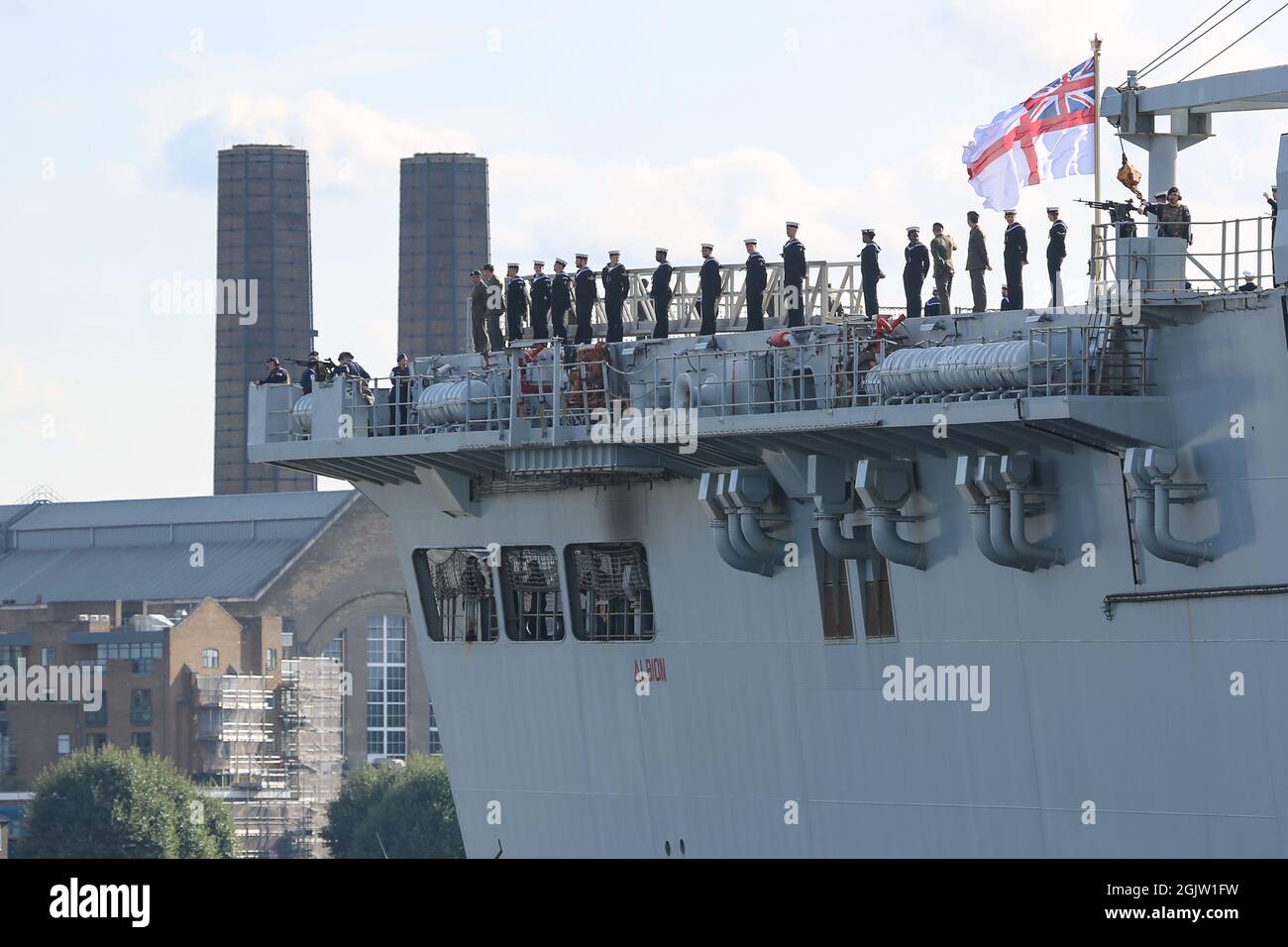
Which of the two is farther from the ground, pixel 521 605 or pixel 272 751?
pixel 521 605

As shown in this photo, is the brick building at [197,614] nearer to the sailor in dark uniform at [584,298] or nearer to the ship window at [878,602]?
the sailor in dark uniform at [584,298]

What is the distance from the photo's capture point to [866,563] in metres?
31.1

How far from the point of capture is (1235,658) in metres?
26.6

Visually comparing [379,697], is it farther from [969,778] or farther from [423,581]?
[969,778]

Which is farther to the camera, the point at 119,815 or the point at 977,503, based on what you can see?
the point at 119,815

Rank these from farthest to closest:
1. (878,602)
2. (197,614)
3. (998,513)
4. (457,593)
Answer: (197,614) → (457,593) → (878,602) → (998,513)

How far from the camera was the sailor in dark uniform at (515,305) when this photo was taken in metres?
36.1

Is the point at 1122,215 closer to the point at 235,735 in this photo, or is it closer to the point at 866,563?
the point at 866,563

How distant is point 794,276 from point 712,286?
46.8 inches

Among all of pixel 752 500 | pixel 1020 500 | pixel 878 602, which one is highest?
pixel 752 500

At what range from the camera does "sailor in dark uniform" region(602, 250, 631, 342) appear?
3428cm

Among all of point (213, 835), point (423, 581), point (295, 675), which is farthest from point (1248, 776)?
point (295, 675)

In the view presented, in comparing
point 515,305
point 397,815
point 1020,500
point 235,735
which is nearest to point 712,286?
point 515,305
